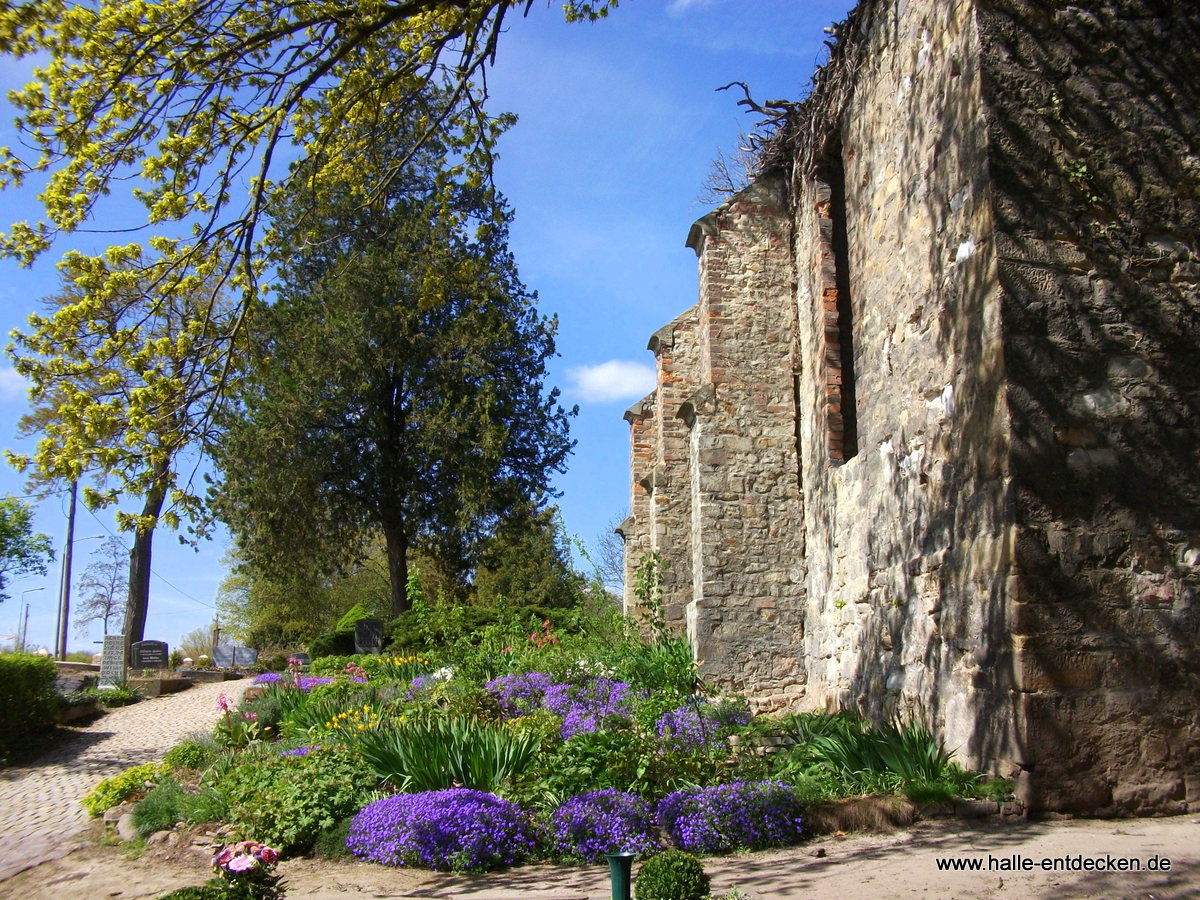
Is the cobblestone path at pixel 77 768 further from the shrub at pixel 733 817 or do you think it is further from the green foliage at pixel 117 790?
the shrub at pixel 733 817

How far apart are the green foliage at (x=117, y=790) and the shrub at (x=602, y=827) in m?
5.34

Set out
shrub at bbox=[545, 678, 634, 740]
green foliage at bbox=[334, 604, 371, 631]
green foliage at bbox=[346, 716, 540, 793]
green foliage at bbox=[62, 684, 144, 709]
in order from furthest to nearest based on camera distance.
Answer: green foliage at bbox=[334, 604, 371, 631] → green foliage at bbox=[62, 684, 144, 709] → shrub at bbox=[545, 678, 634, 740] → green foliage at bbox=[346, 716, 540, 793]

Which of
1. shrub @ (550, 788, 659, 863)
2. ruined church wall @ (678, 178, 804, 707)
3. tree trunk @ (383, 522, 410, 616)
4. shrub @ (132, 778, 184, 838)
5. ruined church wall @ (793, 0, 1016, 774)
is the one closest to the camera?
shrub @ (550, 788, 659, 863)

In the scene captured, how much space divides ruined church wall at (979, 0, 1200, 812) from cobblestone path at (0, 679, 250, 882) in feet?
25.1

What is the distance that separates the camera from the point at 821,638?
32.6ft

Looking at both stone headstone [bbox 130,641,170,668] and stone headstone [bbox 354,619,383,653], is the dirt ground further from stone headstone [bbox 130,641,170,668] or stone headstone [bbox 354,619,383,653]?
stone headstone [bbox 130,641,170,668]

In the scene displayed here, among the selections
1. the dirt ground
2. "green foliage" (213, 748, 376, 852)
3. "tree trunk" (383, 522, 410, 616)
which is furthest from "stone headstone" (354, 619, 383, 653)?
the dirt ground

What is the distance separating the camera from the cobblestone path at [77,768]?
8414 mm

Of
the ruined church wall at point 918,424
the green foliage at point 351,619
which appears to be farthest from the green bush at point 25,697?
the ruined church wall at point 918,424

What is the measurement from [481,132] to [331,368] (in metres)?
13.7

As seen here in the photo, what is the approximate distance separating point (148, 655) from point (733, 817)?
A: 1883 cm

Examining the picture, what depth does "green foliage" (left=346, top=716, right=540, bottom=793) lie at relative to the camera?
7.02 meters

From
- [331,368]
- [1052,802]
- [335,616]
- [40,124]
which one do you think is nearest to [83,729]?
[331,368]

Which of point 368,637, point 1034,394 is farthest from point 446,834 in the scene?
point 368,637
